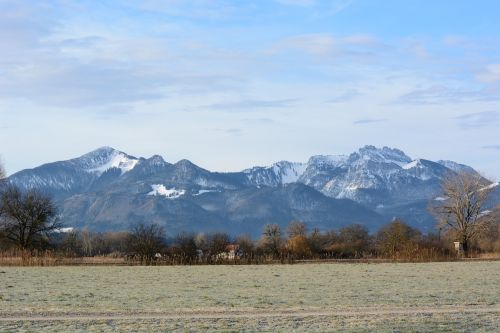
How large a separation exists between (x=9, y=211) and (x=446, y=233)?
55454mm

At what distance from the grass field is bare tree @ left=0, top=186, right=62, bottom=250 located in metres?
46.6

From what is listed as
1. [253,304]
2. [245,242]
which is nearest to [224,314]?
[253,304]

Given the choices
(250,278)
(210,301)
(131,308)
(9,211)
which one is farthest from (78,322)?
(9,211)

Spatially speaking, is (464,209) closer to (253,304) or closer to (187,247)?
(187,247)

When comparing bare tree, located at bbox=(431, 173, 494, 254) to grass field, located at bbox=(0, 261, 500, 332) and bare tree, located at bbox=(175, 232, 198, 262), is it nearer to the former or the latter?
bare tree, located at bbox=(175, 232, 198, 262)

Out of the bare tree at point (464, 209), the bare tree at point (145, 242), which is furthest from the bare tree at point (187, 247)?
the bare tree at point (464, 209)

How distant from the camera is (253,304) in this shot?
27.0 metres

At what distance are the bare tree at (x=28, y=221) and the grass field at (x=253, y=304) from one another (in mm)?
46574

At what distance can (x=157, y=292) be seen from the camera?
108 feet

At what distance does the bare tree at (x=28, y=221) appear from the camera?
285 ft

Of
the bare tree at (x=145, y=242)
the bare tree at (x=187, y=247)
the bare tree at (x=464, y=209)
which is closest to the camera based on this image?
the bare tree at (x=187, y=247)

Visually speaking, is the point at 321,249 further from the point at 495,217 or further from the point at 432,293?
the point at 432,293

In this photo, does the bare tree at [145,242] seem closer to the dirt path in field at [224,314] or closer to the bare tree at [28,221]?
the bare tree at [28,221]

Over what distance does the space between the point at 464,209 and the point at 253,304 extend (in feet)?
235
